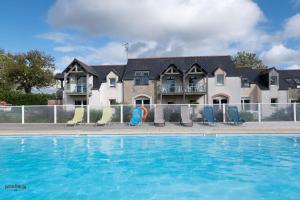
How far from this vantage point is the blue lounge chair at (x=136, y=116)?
17194 mm

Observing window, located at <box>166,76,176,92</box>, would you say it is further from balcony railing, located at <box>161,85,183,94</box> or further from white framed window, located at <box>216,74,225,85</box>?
white framed window, located at <box>216,74,225,85</box>

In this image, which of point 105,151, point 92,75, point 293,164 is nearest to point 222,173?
point 293,164

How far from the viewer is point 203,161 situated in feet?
29.7

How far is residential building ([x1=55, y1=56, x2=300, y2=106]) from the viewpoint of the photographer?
95.0ft

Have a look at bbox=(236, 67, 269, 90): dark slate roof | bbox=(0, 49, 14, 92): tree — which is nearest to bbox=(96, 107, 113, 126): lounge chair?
bbox=(236, 67, 269, 90): dark slate roof

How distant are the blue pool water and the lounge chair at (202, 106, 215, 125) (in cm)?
397

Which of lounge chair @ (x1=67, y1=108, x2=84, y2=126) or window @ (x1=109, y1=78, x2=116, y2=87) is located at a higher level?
window @ (x1=109, y1=78, x2=116, y2=87)

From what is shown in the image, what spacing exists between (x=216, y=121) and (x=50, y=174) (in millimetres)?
13537

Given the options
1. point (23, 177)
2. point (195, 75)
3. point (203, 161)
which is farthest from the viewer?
point (195, 75)

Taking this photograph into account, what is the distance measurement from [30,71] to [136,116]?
27.6 meters

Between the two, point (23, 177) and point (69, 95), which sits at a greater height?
point (69, 95)

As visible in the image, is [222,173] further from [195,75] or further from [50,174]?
[195,75]

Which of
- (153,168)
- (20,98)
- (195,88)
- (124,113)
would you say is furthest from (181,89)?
(153,168)

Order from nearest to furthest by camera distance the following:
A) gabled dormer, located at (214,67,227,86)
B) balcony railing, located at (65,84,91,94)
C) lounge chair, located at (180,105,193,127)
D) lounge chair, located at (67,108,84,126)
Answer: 1. lounge chair, located at (180,105,193,127)
2. lounge chair, located at (67,108,84,126)
3. gabled dormer, located at (214,67,227,86)
4. balcony railing, located at (65,84,91,94)
